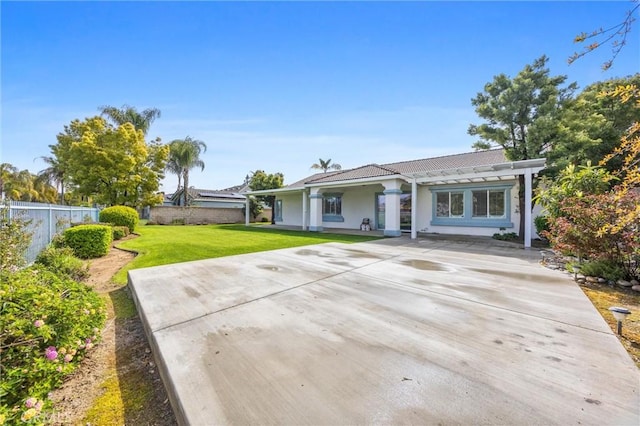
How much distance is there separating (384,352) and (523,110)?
42.4ft

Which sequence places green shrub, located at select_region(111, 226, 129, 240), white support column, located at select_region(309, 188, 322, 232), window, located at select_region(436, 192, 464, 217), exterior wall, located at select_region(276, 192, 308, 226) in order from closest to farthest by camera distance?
green shrub, located at select_region(111, 226, 129, 240), window, located at select_region(436, 192, 464, 217), white support column, located at select_region(309, 188, 322, 232), exterior wall, located at select_region(276, 192, 308, 226)

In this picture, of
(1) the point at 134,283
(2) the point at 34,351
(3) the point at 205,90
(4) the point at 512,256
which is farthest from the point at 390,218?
(2) the point at 34,351

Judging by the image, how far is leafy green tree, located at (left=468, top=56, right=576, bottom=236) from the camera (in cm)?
1070

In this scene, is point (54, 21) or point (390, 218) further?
point (390, 218)

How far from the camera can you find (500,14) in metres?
6.78

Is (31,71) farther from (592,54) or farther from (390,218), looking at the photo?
(390,218)

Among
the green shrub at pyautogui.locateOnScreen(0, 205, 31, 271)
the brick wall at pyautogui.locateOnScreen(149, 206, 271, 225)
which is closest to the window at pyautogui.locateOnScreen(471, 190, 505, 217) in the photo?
the green shrub at pyautogui.locateOnScreen(0, 205, 31, 271)

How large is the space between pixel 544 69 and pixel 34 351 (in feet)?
52.5

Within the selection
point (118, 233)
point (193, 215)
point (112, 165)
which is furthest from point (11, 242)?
point (193, 215)

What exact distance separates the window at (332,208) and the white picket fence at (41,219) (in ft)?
45.6

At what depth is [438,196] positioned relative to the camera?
1477cm

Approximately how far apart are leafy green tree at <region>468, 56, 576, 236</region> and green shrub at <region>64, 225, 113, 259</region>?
51.8ft

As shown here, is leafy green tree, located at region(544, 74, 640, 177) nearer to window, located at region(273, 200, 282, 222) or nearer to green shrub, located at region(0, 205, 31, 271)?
green shrub, located at region(0, 205, 31, 271)

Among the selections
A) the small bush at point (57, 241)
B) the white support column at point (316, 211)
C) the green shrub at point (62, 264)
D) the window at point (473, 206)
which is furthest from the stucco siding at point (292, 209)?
the green shrub at point (62, 264)
